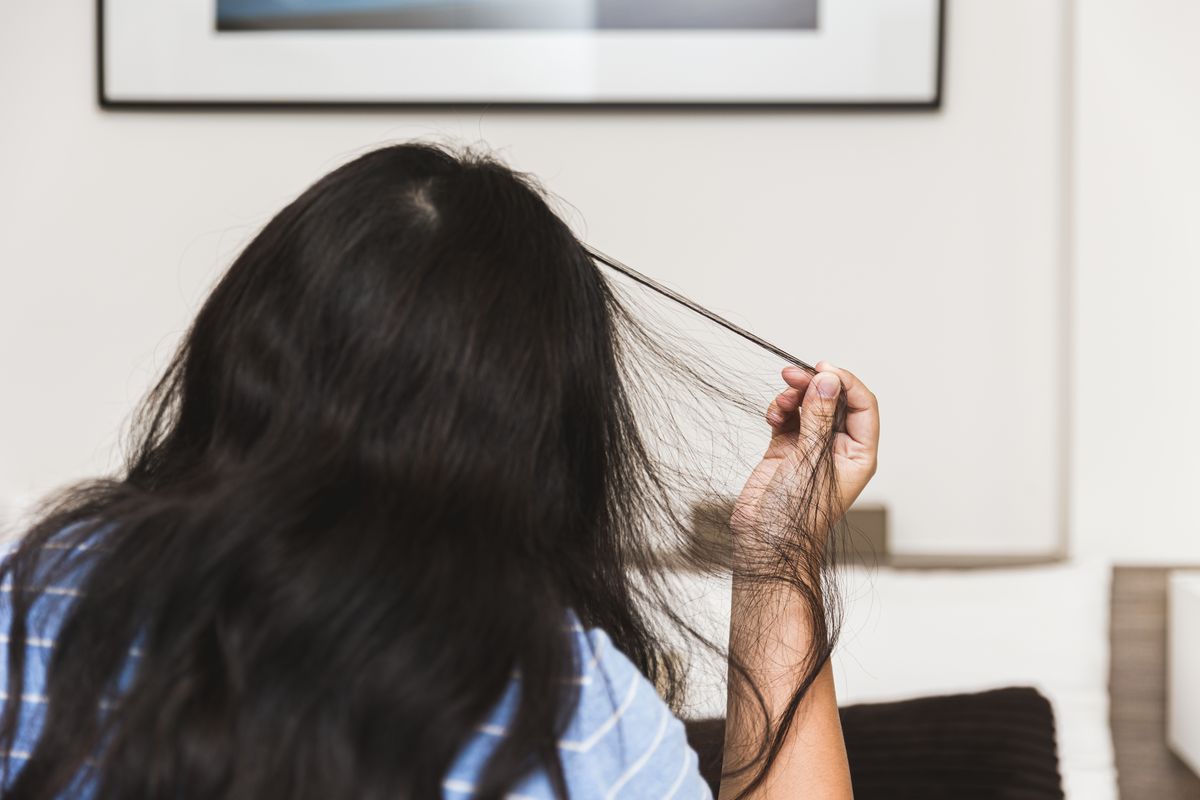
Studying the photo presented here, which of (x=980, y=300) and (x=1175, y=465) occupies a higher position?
(x=980, y=300)

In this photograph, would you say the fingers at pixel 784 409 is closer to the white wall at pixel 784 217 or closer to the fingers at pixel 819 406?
the fingers at pixel 819 406

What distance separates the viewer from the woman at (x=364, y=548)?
1.53ft

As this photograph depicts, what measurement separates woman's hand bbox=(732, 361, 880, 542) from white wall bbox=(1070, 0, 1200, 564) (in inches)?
31.9

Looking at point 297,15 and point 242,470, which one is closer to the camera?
point 242,470

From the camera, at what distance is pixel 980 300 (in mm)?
1483

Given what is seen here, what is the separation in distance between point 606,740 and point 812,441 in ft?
1.07

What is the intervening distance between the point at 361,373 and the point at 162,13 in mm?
1245

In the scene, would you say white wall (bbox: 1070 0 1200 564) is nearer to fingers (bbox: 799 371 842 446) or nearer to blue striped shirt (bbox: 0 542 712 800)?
fingers (bbox: 799 371 842 446)

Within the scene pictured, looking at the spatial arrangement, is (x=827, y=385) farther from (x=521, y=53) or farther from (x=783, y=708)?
(x=521, y=53)

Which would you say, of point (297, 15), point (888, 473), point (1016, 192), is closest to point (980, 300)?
point (1016, 192)

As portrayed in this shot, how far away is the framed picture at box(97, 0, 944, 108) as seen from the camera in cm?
145

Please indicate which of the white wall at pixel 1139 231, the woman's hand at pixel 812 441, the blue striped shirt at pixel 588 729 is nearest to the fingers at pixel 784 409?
the woman's hand at pixel 812 441

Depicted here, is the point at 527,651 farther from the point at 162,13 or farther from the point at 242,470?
the point at 162,13

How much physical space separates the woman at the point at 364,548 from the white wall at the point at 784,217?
917mm
